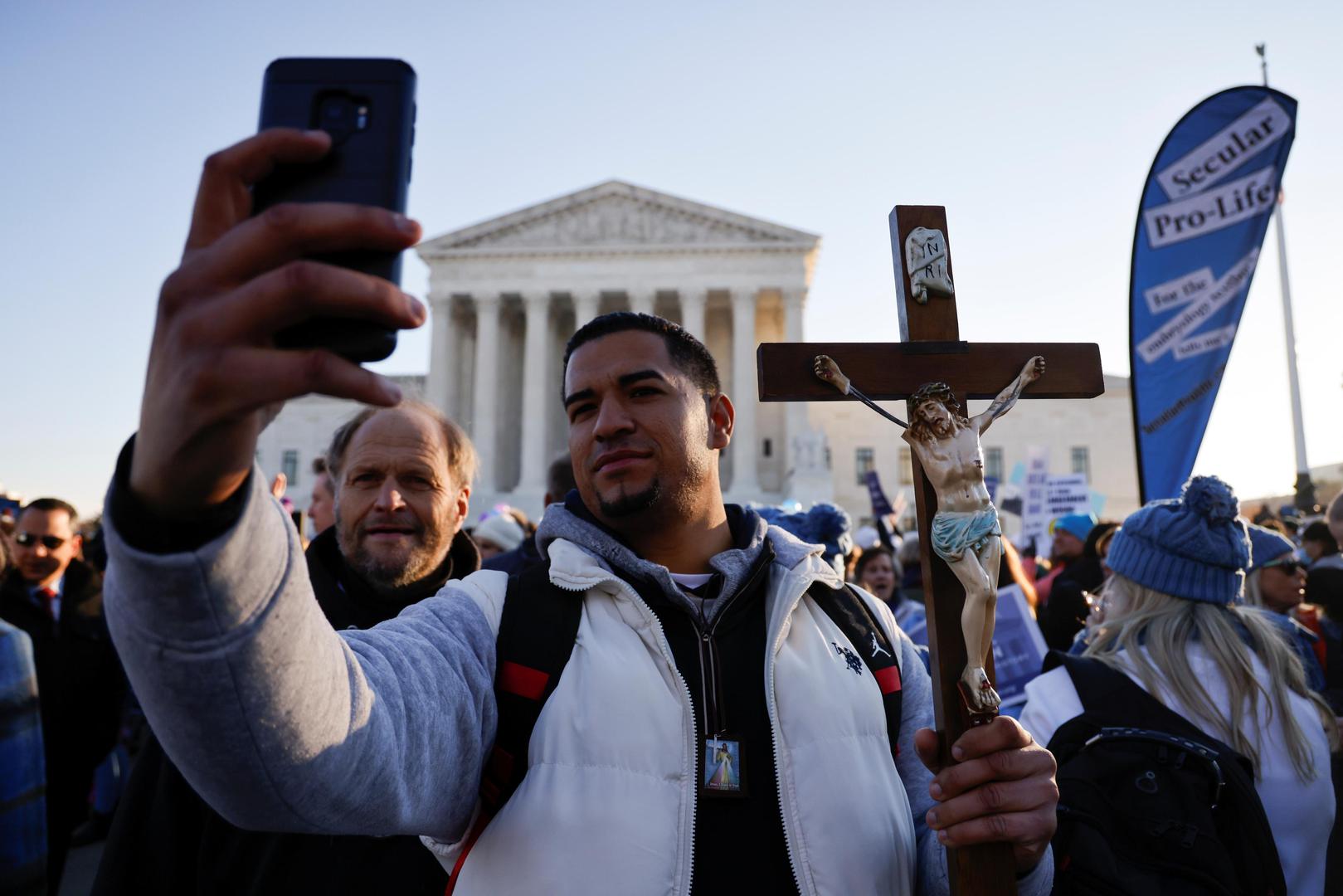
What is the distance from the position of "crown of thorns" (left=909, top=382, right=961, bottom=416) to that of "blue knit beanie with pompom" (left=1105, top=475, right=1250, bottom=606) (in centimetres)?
165

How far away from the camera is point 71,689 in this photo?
4422 mm

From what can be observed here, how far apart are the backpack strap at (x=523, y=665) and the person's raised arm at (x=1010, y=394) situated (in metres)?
0.93

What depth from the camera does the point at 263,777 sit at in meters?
1.07

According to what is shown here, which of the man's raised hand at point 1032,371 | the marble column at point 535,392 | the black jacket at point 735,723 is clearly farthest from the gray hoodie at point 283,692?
the marble column at point 535,392

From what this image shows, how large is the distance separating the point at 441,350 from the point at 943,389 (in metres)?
41.6

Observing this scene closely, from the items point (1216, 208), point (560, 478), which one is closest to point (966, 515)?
point (560, 478)

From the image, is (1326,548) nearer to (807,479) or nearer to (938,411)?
(938,411)

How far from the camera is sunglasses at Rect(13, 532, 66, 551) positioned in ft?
17.7

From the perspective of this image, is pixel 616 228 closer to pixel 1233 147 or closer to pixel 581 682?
pixel 1233 147

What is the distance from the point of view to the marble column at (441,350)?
41500 mm

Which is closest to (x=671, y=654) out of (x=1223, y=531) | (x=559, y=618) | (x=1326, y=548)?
(x=559, y=618)

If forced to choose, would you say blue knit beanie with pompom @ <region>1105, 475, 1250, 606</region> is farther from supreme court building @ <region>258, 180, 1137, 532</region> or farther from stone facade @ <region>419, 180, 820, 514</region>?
stone facade @ <region>419, 180, 820, 514</region>

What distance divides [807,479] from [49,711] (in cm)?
3204

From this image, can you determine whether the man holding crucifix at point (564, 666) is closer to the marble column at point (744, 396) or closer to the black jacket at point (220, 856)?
the black jacket at point (220, 856)
